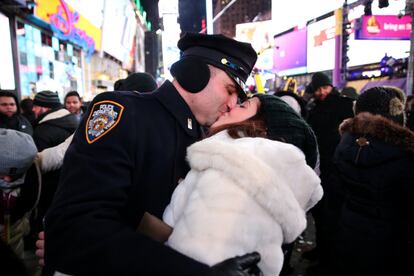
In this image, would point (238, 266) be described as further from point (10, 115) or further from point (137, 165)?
point (10, 115)

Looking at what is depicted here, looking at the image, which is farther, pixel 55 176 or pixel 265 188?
pixel 55 176

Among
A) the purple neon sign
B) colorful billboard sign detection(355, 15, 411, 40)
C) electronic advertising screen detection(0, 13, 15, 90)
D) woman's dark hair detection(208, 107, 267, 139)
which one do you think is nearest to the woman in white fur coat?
woman's dark hair detection(208, 107, 267, 139)

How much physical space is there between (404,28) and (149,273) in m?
22.4

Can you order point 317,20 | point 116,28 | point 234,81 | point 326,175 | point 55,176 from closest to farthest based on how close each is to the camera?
point 234,81 < point 55,176 < point 326,175 < point 116,28 < point 317,20

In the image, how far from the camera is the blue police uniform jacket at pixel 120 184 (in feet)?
3.12

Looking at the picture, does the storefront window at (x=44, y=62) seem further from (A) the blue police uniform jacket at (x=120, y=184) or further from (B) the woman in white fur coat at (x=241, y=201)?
(B) the woman in white fur coat at (x=241, y=201)

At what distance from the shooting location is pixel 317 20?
2750 cm

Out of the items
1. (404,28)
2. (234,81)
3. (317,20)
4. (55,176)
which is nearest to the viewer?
(234,81)

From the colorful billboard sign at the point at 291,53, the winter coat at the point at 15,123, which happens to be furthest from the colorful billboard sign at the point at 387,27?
the winter coat at the point at 15,123

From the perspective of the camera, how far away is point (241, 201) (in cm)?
100

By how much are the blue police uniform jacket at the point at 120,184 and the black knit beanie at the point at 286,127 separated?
0.32m

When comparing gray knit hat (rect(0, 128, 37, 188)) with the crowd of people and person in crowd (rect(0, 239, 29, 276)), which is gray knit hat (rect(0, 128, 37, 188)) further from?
person in crowd (rect(0, 239, 29, 276))

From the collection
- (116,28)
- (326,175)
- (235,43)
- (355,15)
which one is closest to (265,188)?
(235,43)

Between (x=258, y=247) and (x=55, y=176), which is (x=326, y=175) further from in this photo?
(x=258, y=247)
